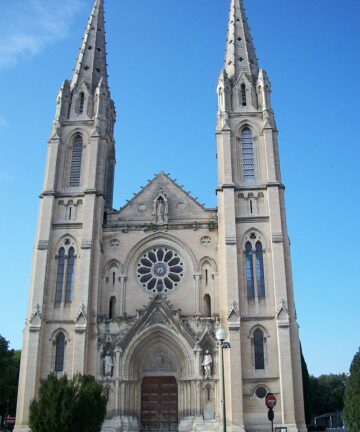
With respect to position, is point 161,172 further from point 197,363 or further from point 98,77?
point 197,363

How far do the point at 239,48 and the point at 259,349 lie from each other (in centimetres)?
2510

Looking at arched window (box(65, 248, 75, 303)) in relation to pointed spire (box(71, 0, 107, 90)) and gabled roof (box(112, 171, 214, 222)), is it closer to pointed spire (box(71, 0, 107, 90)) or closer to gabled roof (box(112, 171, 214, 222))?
gabled roof (box(112, 171, 214, 222))

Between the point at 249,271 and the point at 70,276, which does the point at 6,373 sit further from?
the point at 249,271

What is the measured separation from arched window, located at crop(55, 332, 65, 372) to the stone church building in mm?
98

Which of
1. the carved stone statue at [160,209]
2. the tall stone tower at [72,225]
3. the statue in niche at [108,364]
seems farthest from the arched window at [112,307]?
the carved stone statue at [160,209]

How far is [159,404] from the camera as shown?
33.6 m

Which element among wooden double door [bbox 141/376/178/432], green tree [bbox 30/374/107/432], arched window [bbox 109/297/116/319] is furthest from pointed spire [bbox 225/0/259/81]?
green tree [bbox 30/374/107/432]

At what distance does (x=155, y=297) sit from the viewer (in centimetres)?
3403

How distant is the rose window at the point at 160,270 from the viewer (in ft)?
119

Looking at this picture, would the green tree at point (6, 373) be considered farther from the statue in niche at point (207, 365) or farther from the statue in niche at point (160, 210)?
the statue in niche at point (207, 365)

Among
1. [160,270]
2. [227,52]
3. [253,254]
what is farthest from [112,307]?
[227,52]

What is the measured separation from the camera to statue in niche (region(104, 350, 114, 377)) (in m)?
33.0

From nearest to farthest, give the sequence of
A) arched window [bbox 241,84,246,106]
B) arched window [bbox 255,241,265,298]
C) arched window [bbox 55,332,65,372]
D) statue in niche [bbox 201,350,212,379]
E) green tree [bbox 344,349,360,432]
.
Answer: green tree [bbox 344,349,360,432], statue in niche [bbox 201,350,212,379], arched window [bbox 55,332,65,372], arched window [bbox 255,241,265,298], arched window [bbox 241,84,246,106]

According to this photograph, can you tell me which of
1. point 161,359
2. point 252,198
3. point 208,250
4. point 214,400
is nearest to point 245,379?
point 214,400
